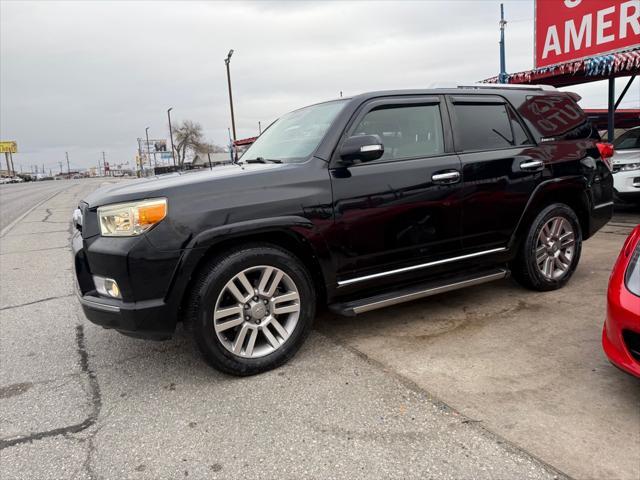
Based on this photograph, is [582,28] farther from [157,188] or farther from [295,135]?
[157,188]

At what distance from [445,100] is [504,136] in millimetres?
667

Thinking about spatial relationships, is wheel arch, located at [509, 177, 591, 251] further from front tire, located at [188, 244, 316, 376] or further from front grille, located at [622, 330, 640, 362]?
front tire, located at [188, 244, 316, 376]

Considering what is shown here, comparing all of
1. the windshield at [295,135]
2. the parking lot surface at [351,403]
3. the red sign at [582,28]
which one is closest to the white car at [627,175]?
the red sign at [582,28]

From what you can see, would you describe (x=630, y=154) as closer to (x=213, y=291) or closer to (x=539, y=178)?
(x=539, y=178)

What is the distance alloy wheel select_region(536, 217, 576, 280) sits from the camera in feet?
14.0

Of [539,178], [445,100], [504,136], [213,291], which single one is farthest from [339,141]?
[539,178]

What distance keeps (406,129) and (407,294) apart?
4.21 ft

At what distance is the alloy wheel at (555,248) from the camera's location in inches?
167

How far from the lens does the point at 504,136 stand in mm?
4066

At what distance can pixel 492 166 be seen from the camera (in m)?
3.86

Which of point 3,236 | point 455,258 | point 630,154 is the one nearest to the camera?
point 455,258

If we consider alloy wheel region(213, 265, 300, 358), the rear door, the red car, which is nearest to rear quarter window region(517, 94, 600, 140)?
the rear door

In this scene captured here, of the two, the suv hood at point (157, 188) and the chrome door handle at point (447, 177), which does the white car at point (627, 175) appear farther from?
the suv hood at point (157, 188)

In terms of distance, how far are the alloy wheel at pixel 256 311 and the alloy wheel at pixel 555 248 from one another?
96.3 inches
